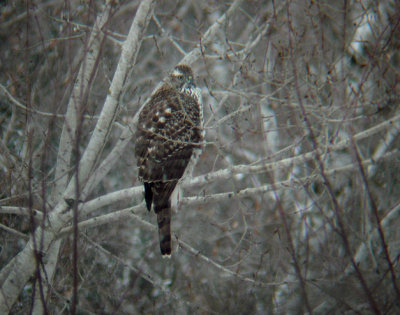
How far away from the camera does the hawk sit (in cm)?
436

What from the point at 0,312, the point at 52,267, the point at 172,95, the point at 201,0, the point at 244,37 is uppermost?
the point at 201,0

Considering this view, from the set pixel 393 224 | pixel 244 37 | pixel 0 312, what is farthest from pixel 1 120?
pixel 393 224

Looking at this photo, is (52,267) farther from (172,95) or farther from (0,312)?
(172,95)

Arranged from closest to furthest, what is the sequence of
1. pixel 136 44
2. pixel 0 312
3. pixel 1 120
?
pixel 0 312
pixel 136 44
pixel 1 120

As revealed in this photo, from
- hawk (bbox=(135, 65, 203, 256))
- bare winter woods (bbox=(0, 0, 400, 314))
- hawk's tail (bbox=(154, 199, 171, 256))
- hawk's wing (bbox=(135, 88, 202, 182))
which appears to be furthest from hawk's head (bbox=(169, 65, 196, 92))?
hawk's tail (bbox=(154, 199, 171, 256))

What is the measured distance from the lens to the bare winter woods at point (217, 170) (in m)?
3.55

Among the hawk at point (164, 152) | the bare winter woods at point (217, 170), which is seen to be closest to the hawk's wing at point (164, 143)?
the hawk at point (164, 152)

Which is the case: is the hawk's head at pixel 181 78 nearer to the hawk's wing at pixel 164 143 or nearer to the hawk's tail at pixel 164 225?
the hawk's wing at pixel 164 143

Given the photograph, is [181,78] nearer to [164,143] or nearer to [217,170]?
[164,143]

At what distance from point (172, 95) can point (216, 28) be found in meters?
0.85

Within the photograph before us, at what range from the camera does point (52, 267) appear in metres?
4.56

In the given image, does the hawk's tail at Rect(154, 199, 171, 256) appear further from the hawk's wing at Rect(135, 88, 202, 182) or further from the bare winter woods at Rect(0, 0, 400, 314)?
the hawk's wing at Rect(135, 88, 202, 182)

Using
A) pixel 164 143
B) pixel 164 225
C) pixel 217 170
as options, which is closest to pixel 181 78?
pixel 164 143

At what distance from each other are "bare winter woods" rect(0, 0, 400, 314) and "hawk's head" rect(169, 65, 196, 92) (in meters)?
0.21
